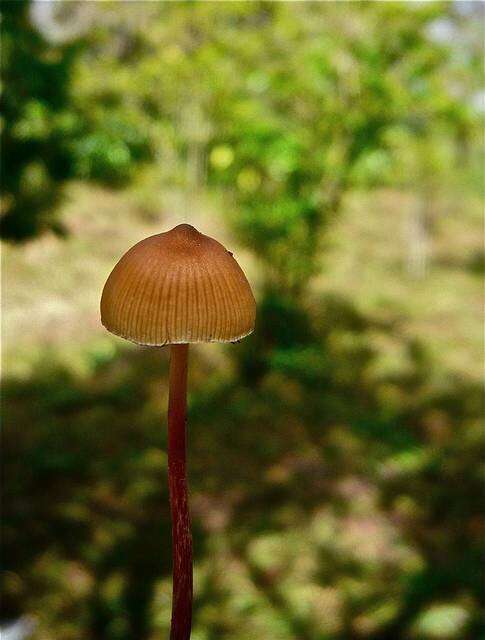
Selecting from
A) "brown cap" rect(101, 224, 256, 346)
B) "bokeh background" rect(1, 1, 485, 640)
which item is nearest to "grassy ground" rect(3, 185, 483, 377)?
"bokeh background" rect(1, 1, 485, 640)

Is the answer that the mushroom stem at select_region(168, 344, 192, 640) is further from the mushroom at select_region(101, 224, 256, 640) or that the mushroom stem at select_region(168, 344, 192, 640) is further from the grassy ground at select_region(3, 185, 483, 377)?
the grassy ground at select_region(3, 185, 483, 377)

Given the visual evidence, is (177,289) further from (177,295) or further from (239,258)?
(239,258)

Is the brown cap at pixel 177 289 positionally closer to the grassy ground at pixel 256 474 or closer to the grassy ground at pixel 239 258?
the grassy ground at pixel 256 474

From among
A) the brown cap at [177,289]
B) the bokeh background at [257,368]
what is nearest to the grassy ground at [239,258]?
the bokeh background at [257,368]

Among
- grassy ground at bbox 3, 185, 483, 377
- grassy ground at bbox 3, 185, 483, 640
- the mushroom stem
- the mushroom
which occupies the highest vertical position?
grassy ground at bbox 3, 185, 483, 377

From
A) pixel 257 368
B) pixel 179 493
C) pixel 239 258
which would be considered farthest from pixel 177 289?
pixel 239 258
